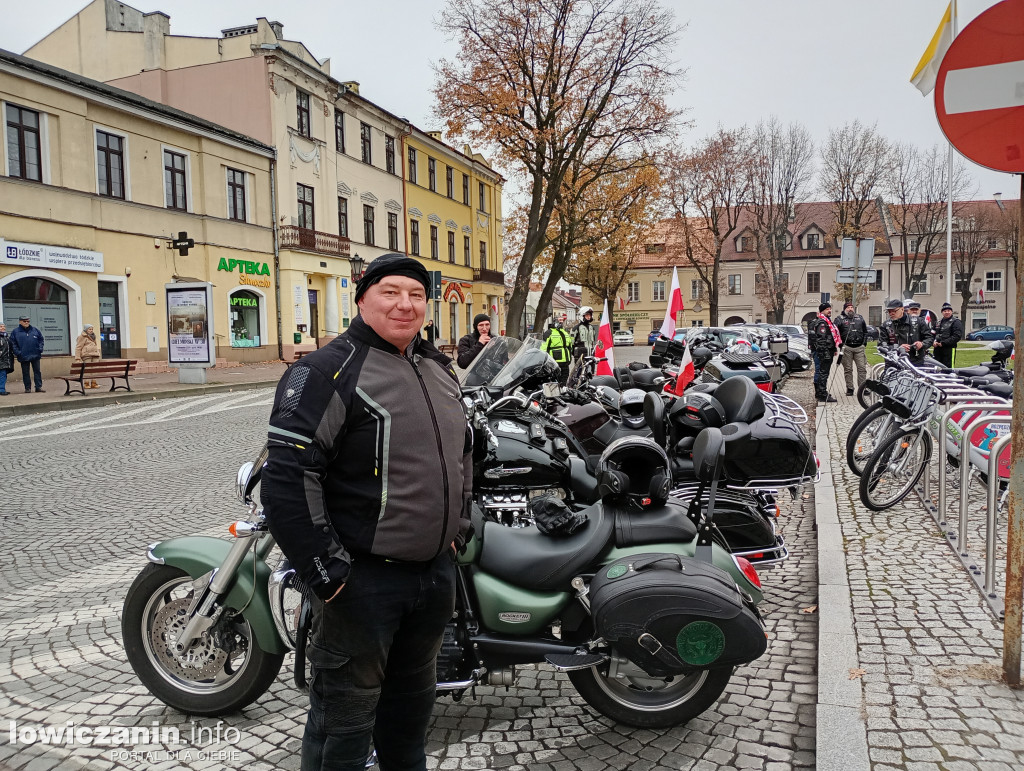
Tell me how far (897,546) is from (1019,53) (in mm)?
3337

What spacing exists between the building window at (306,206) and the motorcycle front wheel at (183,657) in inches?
1248

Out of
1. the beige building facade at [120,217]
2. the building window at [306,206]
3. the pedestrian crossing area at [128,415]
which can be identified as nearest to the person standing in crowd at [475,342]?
the pedestrian crossing area at [128,415]

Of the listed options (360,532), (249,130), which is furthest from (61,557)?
(249,130)

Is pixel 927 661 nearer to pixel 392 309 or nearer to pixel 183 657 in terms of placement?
pixel 392 309

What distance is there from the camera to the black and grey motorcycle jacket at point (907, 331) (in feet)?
42.3

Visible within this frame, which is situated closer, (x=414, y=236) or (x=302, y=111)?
(x=302, y=111)

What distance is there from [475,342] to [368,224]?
29.0 meters

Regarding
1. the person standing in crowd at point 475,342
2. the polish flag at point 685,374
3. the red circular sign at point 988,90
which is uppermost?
the red circular sign at point 988,90

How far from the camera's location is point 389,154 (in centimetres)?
4084

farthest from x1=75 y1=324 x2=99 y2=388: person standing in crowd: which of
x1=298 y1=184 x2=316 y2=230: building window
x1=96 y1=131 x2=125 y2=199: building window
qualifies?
x1=298 y1=184 x2=316 y2=230: building window

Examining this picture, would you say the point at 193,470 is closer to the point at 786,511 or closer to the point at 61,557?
the point at 61,557

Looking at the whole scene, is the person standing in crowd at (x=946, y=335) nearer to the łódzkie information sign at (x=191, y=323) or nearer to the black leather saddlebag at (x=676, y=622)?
the black leather saddlebag at (x=676, y=622)

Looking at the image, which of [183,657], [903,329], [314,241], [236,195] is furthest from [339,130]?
[183,657]

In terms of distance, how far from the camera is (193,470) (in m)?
8.56
